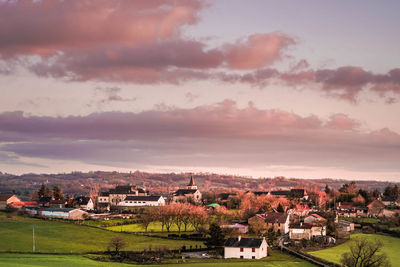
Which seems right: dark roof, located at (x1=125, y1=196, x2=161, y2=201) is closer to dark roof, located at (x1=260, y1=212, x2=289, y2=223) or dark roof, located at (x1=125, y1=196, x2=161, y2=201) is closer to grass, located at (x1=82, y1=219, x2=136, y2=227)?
grass, located at (x1=82, y1=219, x2=136, y2=227)

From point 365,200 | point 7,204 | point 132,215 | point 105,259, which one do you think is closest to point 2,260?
point 105,259

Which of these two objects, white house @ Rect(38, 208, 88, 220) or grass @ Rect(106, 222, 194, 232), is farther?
white house @ Rect(38, 208, 88, 220)

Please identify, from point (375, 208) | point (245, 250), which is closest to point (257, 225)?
point (245, 250)

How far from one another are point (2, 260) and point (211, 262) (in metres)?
27.4

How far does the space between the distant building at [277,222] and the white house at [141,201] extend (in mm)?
56752

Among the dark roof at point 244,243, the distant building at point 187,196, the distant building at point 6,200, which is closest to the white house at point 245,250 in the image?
the dark roof at point 244,243

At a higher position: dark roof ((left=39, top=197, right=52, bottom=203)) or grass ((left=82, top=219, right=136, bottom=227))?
dark roof ((left=39, top=197, right=52, bottom=203))

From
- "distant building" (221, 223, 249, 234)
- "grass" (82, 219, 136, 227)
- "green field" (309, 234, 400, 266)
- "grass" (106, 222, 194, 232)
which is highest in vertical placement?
"distant building" (221, 223, 249, 234)

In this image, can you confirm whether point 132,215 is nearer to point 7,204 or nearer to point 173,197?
point 7,204

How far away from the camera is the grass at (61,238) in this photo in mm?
77125

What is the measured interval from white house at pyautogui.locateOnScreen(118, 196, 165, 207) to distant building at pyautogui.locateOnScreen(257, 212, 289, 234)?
56.8 metres

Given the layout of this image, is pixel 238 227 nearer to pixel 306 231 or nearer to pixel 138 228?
pixel 306 231

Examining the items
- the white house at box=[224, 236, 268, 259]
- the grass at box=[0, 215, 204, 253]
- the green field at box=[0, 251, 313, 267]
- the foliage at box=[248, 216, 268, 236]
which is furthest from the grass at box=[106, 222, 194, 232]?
the green field at box=[0, 251, 313, 267]

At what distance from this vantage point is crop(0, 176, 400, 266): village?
80.9 m
